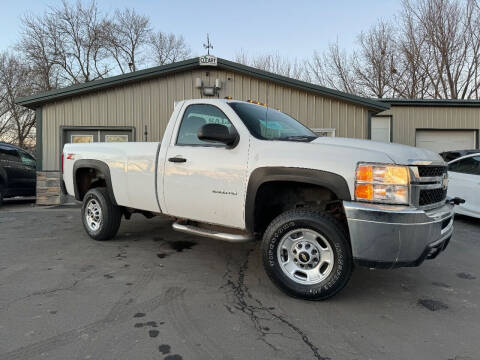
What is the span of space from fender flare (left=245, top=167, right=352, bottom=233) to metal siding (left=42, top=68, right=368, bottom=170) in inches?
300

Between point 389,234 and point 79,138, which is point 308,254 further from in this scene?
point 79,138

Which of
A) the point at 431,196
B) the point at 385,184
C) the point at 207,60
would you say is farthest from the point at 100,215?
the point at 207,60

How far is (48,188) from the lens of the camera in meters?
9.55

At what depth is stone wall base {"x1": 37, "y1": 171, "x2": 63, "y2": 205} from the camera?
31.1 feet

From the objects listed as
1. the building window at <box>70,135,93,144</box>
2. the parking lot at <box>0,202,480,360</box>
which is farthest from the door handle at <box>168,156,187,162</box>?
the building window at <box>70,135,93,144</box>

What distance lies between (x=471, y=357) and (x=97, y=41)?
110 feet

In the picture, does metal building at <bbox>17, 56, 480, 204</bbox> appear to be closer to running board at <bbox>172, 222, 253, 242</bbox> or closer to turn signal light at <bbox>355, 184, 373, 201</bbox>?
running board at <bbox>172, 222, 253, 242</bbox>

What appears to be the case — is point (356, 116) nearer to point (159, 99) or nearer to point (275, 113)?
point (159, 99)

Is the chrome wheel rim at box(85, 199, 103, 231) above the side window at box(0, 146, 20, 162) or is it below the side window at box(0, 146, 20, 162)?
below

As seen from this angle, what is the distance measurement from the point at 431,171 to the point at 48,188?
31.4 ft

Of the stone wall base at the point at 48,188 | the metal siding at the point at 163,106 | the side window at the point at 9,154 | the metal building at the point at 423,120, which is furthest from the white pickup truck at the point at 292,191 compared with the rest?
the metal building at the point at 423,120

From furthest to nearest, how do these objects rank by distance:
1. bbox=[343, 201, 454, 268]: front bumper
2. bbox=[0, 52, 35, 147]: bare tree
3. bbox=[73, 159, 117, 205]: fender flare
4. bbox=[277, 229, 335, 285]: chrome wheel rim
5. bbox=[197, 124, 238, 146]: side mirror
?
bbox=[0, 52, 35, 147]: bare tree < bbox=[73, 159, 117, 205]: fender flare < bbox=[197, 124, 238, 146]: side mirror < bbox=[277, 229, 335, 285]: chrome wheel rim < bbox=[343, 201, 454, 268]: front bumper

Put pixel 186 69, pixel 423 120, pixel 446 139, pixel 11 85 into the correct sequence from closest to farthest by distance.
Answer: pixel 186 69, pixel 423 120, pixel 446 139, pixel 11 85

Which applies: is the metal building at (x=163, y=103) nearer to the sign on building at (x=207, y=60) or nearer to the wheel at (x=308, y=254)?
the sign on building at (x=207, y=60)
